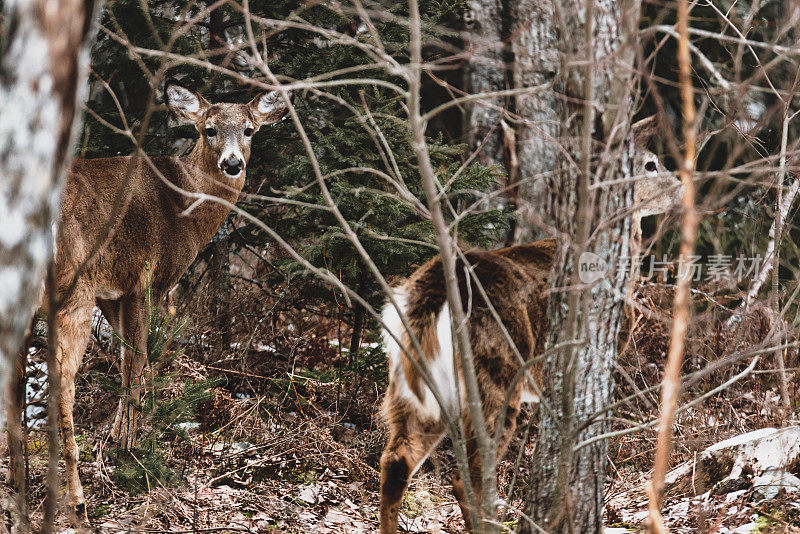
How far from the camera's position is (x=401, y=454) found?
156 inches

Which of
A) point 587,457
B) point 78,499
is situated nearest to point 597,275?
point 587,457

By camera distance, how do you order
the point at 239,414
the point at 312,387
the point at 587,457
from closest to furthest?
the point at 587,457 < the point at 239,414 < the point at 312,387

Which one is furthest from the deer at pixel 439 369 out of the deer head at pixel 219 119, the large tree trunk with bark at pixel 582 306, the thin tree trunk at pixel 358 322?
the deer head at pixel 219 119

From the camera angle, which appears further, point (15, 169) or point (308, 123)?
point (308, 123)

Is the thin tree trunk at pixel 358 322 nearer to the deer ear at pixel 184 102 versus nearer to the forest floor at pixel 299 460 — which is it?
the forest floor at pixel 299 460

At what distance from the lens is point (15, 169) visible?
1953mm

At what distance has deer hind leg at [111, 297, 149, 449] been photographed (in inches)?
177

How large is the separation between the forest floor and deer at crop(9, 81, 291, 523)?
0.33m

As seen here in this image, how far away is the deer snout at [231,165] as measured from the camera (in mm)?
5879

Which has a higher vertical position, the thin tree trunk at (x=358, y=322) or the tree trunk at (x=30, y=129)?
the tree trunk at (x=30, y=129)

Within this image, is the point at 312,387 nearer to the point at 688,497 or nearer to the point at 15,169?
the point at 688,497

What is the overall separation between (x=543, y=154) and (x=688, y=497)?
381cm

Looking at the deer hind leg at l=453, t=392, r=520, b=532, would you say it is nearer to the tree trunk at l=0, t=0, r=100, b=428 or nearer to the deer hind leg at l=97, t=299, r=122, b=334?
the tree trunk at l=0, t=0, r=100, b=428

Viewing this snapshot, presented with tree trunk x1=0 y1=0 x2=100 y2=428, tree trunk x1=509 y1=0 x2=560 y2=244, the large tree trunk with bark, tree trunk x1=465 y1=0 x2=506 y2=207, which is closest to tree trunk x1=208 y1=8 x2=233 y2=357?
tree trunk x1=509 y1=0 x2=560 y2=244
